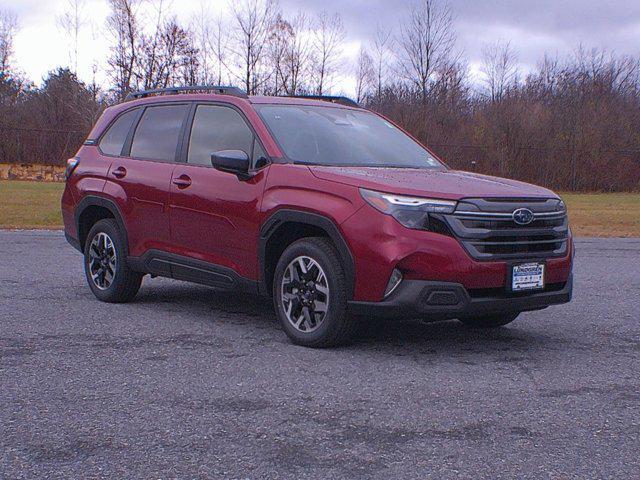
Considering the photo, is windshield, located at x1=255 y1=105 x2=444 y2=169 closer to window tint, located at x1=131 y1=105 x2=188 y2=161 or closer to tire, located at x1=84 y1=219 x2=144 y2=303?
window tint, located at x1=131 y1=105 x2=188 y2=161

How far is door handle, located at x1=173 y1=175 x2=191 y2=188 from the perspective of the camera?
21.8 feet

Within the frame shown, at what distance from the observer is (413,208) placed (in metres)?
5.27

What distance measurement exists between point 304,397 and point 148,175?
317cm

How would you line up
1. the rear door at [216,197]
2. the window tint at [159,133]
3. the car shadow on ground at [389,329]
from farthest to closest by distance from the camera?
the window tint at [159,133] → the rear door at [216,197] → the car shadow on ground at [389,329]

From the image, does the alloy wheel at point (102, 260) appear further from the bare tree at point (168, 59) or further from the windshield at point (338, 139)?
the bare tree at point (168, 59)

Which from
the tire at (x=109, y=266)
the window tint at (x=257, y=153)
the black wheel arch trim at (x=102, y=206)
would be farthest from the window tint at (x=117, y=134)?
the window tint at (x=257, y=153)

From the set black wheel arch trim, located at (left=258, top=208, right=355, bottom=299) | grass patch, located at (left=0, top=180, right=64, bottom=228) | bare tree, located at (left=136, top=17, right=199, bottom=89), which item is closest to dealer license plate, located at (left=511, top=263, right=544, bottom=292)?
black wheel arch trim, located at (left=258, top=208, right=355, bottom=299)

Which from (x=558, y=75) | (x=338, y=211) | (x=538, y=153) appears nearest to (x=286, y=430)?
(x=338, y=211)

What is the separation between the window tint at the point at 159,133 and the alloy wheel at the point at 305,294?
1756 mm

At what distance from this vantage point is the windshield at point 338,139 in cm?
625

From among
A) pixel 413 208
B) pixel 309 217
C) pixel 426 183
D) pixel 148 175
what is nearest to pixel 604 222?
pixel 148 175

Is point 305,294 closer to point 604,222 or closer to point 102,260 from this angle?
point 102,260

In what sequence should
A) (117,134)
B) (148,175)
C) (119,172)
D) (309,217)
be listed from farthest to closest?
(117,134)
(119,172)
(148,175)
(309,217)

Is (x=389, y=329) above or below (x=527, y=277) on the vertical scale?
below
